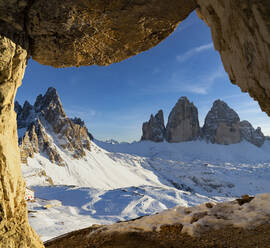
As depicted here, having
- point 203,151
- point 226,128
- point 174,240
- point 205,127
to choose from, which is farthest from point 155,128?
point 174,240

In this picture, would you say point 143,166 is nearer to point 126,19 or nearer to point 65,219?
point 65,219

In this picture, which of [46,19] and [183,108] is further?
[183,108]

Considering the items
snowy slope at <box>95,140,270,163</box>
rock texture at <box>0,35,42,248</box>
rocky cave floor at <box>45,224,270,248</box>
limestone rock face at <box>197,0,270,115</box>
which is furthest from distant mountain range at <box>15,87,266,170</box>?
limestone rock face at <box>197,0,270,115</box>

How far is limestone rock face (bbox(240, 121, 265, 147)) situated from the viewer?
131875 millimetres

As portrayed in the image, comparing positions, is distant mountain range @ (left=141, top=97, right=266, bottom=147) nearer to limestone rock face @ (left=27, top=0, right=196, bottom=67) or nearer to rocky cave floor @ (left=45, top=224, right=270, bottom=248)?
limestone rock face @ (left=27, top=0, right=196, bottom=67)

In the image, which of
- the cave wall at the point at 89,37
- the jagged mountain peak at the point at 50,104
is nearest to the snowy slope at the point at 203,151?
the jagged mountain peak at the point at 50,104

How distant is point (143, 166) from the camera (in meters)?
87.6

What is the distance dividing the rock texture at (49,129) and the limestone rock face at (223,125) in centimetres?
9753

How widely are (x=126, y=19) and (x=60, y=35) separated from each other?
8.17 ft

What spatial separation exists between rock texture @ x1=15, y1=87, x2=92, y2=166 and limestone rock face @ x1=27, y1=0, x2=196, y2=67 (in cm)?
5970

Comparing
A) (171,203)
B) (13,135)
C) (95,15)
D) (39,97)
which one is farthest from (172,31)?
(39,97)

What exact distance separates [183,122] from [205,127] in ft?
68.2

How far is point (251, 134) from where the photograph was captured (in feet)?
444

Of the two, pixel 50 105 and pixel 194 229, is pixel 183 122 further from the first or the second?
pixel 194 229
